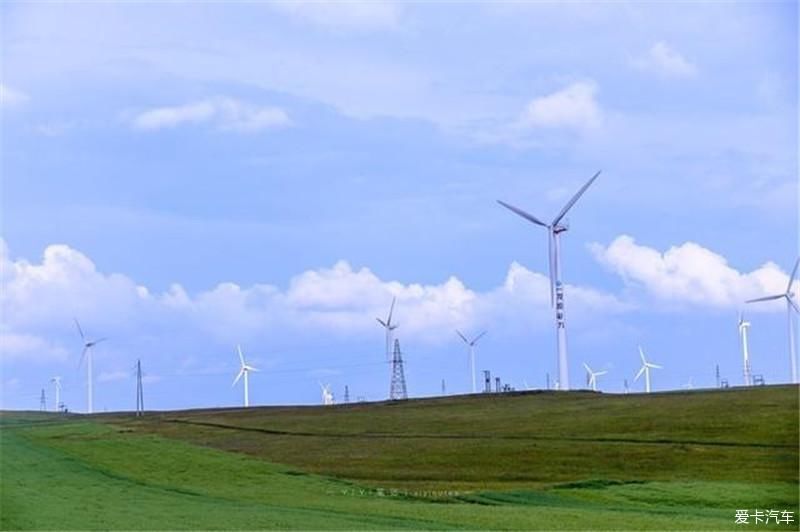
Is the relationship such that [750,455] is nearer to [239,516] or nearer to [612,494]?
[612,494]

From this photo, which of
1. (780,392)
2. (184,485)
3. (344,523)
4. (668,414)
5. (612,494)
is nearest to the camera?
(344,523)

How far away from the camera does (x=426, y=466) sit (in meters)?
61.5

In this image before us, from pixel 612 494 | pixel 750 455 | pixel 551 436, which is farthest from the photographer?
pixel 551 436

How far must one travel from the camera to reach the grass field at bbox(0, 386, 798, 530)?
38250 millimetres

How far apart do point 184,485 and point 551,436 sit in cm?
2638

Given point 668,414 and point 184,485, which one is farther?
point 668,414

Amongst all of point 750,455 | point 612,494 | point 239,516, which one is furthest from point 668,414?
point 239,516

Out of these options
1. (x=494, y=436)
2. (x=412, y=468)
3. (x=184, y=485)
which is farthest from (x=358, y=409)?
(x=184, y=485)

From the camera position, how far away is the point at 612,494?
→ 47.3m

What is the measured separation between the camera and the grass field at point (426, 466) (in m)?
38.2

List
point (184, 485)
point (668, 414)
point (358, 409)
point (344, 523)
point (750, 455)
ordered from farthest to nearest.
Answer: point (358, 409) → point (668, 414) → point (750, 455) → point (184, 485) → point (344, 523)

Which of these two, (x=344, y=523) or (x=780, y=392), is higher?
(x=780, y=392)

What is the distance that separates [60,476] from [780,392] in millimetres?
51801

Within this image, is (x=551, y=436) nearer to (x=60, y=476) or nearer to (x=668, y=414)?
(x=668, y=414)
